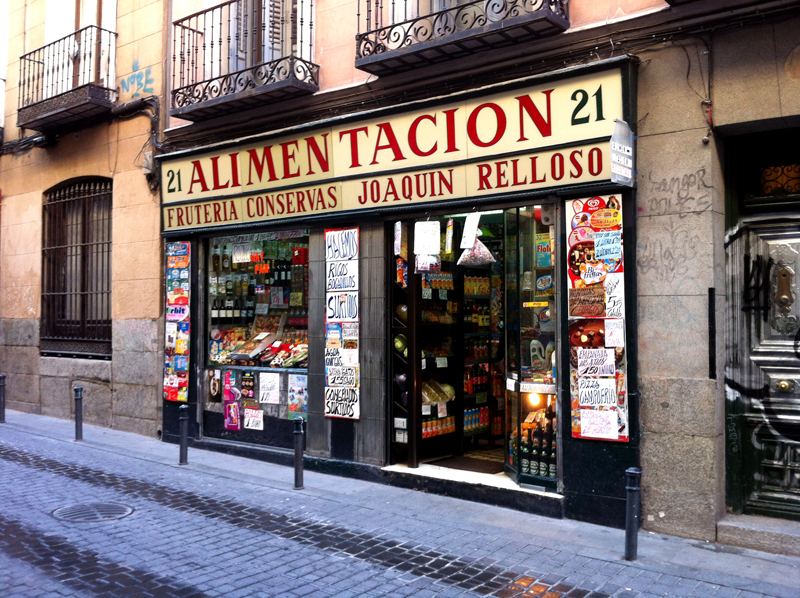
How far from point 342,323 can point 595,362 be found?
3502mm

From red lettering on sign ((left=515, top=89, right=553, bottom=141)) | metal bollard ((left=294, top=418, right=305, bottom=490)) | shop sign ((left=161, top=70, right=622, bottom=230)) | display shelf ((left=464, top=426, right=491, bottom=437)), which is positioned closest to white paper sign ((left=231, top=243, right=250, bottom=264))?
shop sign ((left=161, top=70, right=622, bottom=230))

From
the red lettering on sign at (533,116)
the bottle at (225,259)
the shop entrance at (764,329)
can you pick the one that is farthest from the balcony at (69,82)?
A: the shop entrance at (764,329)

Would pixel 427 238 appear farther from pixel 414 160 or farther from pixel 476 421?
pixel 476 421

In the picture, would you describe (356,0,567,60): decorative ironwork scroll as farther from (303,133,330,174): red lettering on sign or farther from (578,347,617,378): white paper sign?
(578,347,617,378): white paper sign

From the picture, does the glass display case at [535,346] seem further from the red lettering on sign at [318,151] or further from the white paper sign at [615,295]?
the red lettering on sign at [318,151]

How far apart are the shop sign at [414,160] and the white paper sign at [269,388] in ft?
7.62

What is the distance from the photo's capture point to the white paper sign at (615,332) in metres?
6.66

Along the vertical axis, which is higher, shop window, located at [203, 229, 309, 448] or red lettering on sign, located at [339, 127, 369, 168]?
red lettering on sign, located at [339, 127, 369, 168]

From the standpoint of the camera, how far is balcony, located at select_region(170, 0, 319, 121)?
9344mm

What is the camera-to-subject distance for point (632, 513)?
563 centimetres

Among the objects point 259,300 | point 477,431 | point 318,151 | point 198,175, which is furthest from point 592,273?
point 198,175

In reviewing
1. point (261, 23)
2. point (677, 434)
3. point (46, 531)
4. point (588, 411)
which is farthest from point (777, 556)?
point (261, 23)

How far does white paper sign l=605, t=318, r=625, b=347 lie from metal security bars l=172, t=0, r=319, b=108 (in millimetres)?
5219

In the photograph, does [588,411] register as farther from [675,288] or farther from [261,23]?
[261,23]
